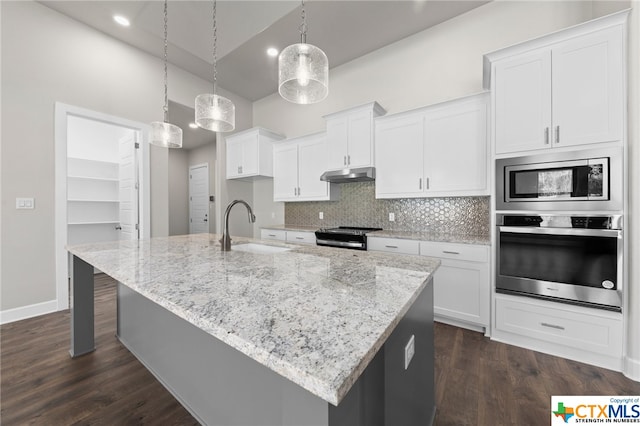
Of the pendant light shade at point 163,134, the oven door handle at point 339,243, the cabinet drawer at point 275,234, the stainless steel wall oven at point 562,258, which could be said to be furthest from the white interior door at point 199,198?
the stainless steel wall oven at point 562,258

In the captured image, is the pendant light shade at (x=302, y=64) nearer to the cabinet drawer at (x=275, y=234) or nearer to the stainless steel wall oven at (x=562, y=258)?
the stainless steel wall oven at (x=562, y=258)

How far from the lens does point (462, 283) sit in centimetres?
242

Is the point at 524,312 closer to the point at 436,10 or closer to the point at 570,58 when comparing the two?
the point at 570,58

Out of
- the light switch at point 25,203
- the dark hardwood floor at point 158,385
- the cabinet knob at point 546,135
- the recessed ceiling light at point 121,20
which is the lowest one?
the dark hardwood floor at point 158,385

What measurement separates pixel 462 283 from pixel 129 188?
4674 millimetres

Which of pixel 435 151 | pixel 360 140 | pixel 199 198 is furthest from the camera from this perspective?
pixel 199 198

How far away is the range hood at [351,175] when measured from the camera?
10.6ft

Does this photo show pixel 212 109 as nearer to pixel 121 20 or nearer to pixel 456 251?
pixel 121 20

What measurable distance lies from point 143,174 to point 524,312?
4.62m

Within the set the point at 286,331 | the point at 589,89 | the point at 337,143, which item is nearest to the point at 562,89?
the point at 589,89

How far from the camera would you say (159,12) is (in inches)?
108

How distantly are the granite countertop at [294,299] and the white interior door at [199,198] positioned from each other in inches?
214

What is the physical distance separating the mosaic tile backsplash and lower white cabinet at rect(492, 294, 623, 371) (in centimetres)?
90

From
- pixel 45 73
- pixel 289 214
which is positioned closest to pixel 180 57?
pixel 45 73
